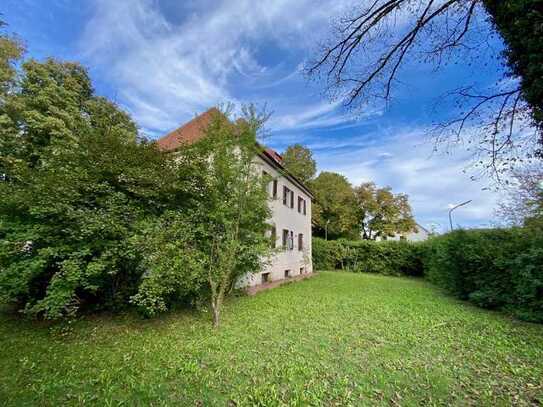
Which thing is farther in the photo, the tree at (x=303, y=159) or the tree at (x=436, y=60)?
the tree at (x=303, y=159)

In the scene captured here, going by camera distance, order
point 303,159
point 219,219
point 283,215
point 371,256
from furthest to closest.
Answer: point 303,159 → point 371,256 → point 283,215 → point 219,219

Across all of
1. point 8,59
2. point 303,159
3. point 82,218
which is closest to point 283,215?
point 82,218

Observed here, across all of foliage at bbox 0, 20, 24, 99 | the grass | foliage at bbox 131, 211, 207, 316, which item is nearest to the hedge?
the grass

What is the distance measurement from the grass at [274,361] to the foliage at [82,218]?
78 cm

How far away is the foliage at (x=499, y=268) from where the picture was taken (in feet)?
18.8

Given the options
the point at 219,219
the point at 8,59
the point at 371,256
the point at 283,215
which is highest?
the point at 8,59

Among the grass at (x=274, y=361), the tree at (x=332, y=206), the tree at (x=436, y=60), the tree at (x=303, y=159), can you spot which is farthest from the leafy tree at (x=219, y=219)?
the tree at (x=303, y=159)

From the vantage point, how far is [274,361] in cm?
355

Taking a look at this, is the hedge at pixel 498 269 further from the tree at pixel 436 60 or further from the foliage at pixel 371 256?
the foliage at pixel 371 256

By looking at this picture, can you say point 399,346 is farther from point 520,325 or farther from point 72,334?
point 72,334

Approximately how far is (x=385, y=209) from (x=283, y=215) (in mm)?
21635

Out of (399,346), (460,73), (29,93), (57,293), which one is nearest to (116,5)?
(57,293)

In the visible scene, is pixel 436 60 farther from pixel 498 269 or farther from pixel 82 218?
pixel 82 218

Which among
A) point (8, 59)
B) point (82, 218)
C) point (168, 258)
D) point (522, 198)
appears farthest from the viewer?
point (8, 59)
